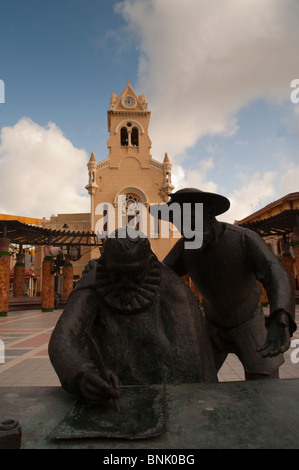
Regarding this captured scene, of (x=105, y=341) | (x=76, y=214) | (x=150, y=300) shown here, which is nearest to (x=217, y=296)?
(x=150, y=300)

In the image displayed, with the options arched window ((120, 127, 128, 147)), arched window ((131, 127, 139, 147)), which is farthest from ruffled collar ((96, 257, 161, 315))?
arched window ((120, 127, 128, 147))

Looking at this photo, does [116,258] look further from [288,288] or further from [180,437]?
[288,288]

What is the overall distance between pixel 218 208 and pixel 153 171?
25.4 meters

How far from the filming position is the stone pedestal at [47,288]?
15086 mm

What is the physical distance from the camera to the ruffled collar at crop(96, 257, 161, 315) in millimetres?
1564

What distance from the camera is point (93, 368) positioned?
123 centimetres

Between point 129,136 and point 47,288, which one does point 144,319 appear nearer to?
Result: point 47,288

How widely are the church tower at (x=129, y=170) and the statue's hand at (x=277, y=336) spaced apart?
2298 centimetres

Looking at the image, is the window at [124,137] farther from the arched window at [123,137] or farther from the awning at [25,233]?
the awning at [25,233]

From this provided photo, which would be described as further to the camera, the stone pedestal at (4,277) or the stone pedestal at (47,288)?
the stone pedestal at (47,288)

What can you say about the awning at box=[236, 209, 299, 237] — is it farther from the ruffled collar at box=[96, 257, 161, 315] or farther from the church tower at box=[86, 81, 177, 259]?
the church tower at box=[86, 81, 177, 259]

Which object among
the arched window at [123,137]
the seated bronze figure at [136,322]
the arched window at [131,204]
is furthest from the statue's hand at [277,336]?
the arched window at [123,137]

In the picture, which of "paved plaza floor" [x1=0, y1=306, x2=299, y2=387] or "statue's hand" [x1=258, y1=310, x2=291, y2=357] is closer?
"statue's hand" [x1=258, y1=310, x2=291, y2=357]

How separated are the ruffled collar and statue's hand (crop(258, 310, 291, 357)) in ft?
1.94
